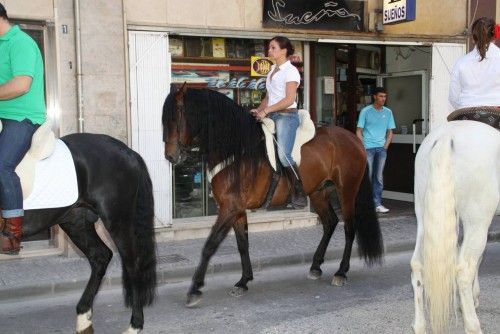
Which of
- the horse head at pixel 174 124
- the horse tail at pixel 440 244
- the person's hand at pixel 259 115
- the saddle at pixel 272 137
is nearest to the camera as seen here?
the horse tail at pixel 440 244

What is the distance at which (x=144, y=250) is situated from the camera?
5.16m

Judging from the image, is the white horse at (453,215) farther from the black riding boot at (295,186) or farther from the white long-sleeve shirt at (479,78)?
the black riding boot at (295,186)

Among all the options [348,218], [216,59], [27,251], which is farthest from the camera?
[216,59]

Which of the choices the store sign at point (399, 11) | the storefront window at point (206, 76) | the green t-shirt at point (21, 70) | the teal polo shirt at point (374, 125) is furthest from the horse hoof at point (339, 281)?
the store sign at point (399, 11)

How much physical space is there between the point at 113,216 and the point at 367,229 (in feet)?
11.0

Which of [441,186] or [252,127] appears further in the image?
[252,127]

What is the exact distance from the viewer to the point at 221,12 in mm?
9469

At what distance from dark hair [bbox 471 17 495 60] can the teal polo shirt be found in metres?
6.31

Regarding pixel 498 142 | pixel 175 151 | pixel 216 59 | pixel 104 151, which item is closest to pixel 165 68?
pixel 216 59

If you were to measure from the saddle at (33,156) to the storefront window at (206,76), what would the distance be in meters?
4.94

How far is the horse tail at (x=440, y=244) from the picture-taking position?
425 centimetres

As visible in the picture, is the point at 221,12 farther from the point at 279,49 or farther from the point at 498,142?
the point at 498,142

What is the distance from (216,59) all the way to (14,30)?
5.40m

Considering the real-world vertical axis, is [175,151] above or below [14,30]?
below
